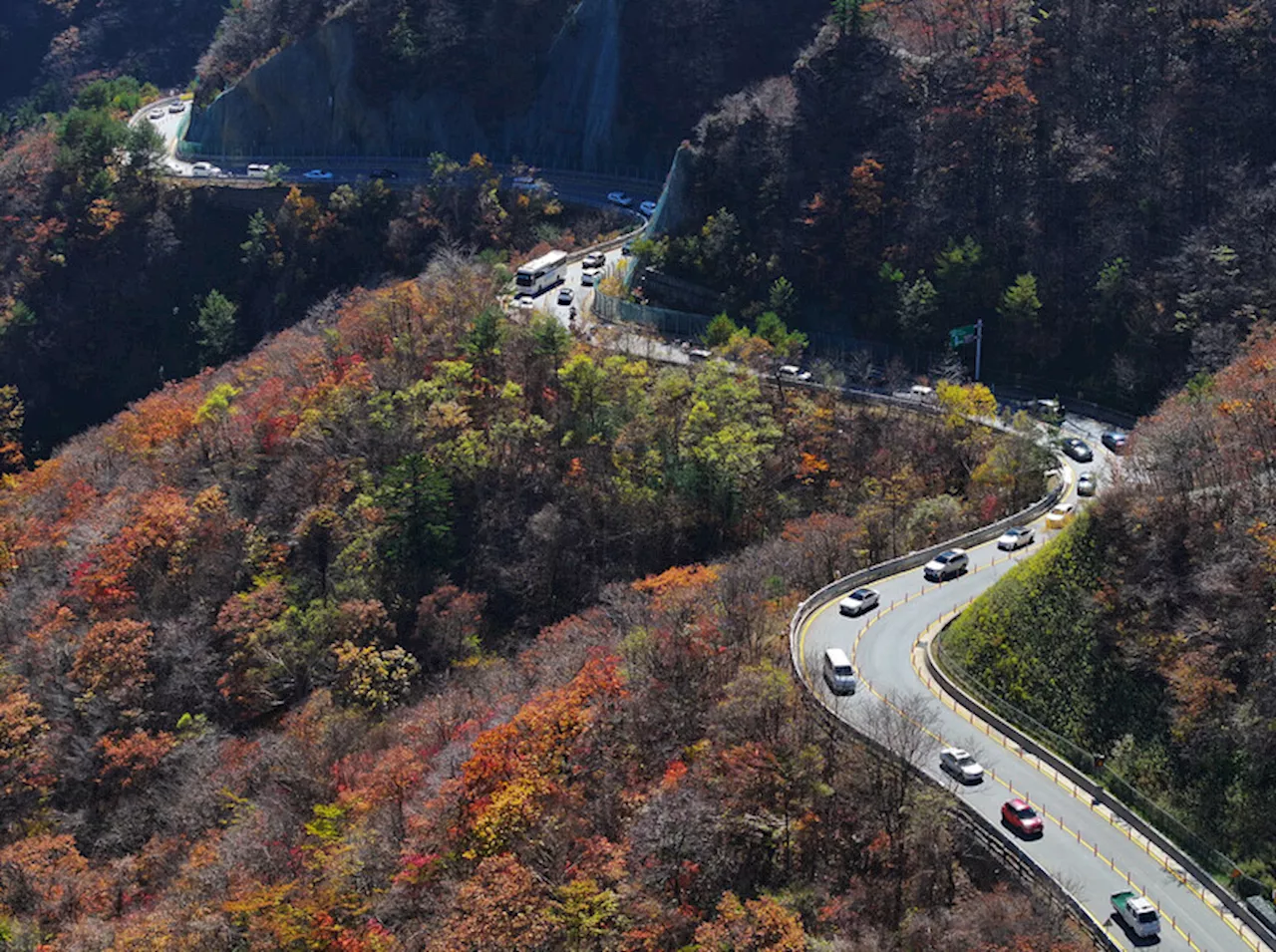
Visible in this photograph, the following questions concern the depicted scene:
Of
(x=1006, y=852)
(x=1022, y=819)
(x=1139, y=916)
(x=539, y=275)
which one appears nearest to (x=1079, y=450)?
(x=1022, y=819)

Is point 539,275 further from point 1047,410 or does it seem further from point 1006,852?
point 1006,852

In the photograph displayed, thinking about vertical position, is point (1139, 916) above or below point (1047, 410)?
below

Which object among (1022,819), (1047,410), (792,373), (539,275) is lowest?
(1022,819)

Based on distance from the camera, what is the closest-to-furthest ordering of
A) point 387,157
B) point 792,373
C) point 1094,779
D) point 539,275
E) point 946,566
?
point 1094,779 → point 946,566 → point 792,373 → point 539,275 → point 387,157

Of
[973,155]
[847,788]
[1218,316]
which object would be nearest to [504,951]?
[847,788]

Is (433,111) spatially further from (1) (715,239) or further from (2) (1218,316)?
(2) (1218,316)

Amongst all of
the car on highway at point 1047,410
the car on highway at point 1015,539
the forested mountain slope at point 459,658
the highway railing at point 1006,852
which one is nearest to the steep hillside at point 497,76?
the forested mountain slope at point 459,658

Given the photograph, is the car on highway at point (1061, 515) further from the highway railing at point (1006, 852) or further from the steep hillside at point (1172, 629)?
the highway railing at point (1006, 852)

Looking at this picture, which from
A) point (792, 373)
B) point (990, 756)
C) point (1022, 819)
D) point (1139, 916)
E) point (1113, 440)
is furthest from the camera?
point (792, 373)
